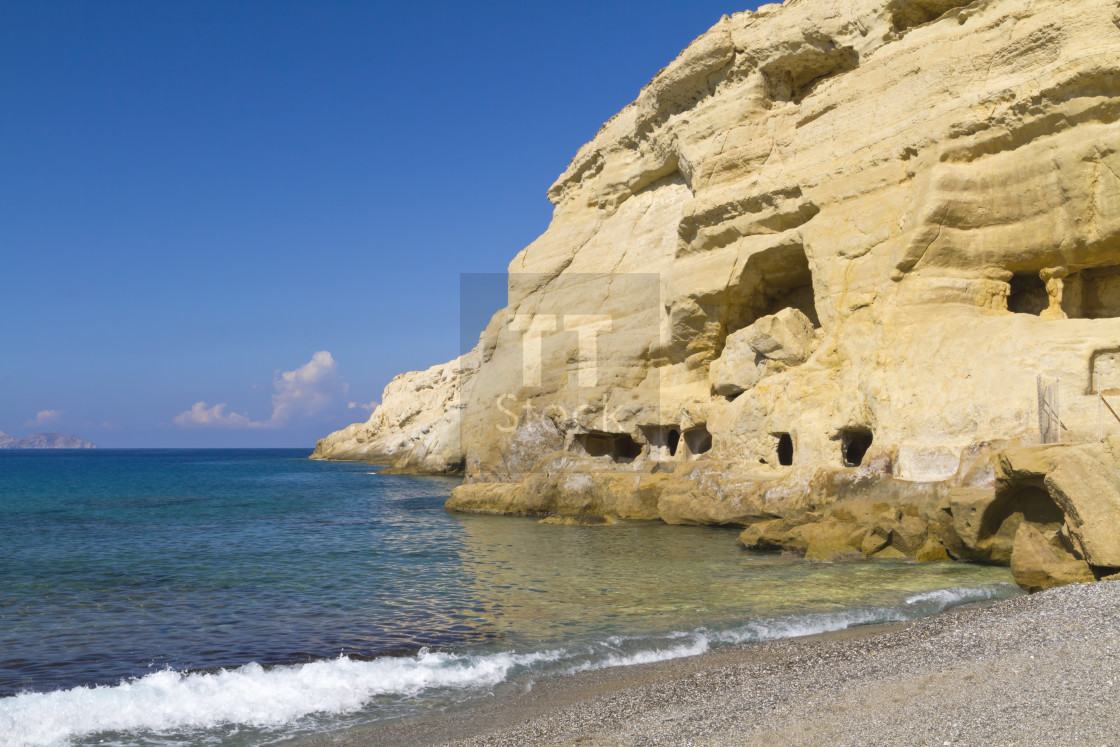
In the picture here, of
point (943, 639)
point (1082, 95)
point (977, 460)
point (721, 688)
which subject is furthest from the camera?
point (1082, 95)

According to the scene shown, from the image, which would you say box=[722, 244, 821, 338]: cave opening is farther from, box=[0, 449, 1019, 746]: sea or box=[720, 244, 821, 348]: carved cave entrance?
box=[0, 449, 1019, 746]: sea

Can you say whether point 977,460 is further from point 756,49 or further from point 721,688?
point 756,49

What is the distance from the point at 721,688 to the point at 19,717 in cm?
670

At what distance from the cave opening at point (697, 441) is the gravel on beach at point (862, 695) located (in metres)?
15.9

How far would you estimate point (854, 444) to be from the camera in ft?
66.4

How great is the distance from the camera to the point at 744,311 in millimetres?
24734

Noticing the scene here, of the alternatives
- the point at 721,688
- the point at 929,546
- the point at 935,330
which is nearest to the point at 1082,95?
the point at 935,330

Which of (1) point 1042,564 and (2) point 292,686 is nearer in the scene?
(2) point 292,686

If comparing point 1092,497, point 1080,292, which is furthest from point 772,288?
point 1092,497

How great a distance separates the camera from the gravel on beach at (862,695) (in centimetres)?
556

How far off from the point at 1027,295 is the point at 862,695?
48.6 feet

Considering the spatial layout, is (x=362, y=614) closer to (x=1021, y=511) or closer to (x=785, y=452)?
(x=1021, y=511)

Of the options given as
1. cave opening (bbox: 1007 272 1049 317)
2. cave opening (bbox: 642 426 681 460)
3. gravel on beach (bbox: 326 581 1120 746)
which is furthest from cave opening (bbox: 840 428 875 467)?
Answer: gravel on beach (bbox: 326 581 1120 746)

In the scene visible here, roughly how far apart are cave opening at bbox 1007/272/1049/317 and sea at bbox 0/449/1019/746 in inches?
295
